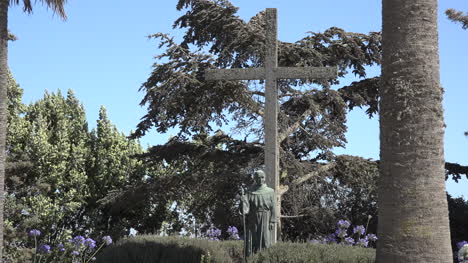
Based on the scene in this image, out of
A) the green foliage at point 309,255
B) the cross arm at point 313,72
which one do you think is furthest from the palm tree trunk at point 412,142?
the cross arm at point 313,72

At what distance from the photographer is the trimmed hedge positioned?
361 inches

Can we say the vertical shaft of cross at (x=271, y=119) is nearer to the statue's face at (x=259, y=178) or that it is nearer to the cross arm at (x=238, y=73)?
the cross arm at (x=238, y=73)

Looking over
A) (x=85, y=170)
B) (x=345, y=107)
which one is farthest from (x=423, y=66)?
(x=85, y=170)

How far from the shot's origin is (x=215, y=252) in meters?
11.9

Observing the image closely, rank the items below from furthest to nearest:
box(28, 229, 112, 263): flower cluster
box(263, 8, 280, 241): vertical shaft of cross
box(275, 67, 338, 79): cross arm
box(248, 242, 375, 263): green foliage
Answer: box(275, 67, 338, 79): cross arm
box(263, 8, 280, 241): vertical shaft of cross
box(28, 229, 112, 263): flower cluster
box(248, 242, 375, 263): green foliage

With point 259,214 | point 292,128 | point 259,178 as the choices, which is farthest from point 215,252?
point 292,128

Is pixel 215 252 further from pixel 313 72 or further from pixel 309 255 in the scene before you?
pixel 313 72

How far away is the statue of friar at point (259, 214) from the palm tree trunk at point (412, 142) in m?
3.04

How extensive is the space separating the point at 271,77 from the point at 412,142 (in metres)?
6.76

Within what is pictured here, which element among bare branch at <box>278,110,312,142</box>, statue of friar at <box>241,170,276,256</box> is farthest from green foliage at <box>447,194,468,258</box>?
statue of friar at <box>241,170,276,256</box>

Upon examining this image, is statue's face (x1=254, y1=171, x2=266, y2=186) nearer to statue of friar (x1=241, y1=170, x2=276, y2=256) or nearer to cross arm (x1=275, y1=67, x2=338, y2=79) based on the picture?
statue of friar (x1=241, y1=170, x2=276, y2=256)

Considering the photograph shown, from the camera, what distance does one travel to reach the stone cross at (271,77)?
1302cm

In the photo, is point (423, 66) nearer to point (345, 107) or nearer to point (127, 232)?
point (345, 107)

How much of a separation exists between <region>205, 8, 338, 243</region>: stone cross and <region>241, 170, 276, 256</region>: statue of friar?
2502mm
